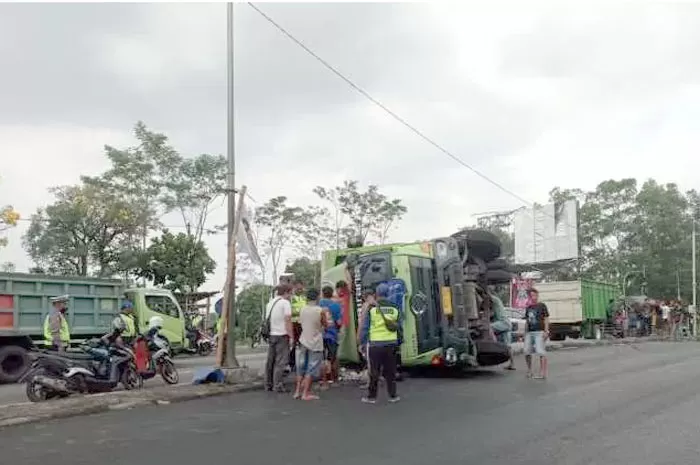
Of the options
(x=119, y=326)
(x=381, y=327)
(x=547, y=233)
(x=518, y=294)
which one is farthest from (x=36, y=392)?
(x=547, y=233)

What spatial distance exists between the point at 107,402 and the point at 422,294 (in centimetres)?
535

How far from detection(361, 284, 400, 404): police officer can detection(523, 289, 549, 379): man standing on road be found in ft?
12.7

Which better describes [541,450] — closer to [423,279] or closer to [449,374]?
[423,279]

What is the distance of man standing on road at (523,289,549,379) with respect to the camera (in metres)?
12.8

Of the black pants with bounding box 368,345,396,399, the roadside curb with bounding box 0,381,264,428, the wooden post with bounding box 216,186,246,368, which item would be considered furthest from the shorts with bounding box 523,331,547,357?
the wooden post with bounding box 216,186,246,368

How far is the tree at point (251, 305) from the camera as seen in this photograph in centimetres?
3325

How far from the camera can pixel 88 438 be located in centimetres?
721

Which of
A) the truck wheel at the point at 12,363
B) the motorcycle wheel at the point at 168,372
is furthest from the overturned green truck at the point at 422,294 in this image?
the truck wheel at the point at 12,363

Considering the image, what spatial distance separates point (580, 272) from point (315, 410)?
181 ft

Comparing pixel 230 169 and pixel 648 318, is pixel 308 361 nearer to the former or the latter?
pixel 230 169

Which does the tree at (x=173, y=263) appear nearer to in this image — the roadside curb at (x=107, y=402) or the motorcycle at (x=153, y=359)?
the motorcycle at (x=153, y=359)

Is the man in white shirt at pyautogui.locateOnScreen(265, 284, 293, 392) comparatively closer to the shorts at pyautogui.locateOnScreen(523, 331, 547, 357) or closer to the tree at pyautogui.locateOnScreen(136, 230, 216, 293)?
the shorts at pyautogui.locateOnScreen(523, 331, 547, 357)

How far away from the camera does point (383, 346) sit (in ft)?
32.2

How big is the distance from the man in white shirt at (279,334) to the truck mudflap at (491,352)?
425cm
